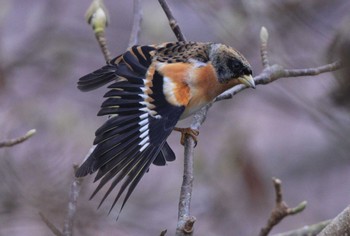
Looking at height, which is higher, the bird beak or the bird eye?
the bird eye

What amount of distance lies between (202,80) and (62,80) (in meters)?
1.76

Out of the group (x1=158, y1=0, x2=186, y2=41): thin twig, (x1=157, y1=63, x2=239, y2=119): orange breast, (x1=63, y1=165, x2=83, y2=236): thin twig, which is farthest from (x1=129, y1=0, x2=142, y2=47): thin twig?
(x1=63, y1=165, x2=83, y2=236): thin twig

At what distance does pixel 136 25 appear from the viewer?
322 cm

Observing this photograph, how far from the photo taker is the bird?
262 centimetres

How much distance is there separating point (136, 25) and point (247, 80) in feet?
1.70

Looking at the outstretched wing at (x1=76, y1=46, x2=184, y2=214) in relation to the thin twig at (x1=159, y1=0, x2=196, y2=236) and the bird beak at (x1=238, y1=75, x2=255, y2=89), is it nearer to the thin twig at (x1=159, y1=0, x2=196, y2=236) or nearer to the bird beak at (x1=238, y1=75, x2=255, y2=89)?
the thin twig at (x1=159, y1=0, x2=196, y2=236)

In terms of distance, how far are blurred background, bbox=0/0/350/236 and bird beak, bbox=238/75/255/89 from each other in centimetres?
18

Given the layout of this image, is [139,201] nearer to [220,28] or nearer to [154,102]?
[220,28]

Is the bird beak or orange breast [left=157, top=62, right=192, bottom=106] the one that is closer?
orange breast [left=157, top=62, right=192, bottom=106]

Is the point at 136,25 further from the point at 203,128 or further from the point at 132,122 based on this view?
the point at 203,128

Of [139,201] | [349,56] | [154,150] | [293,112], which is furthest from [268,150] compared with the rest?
[349,56]

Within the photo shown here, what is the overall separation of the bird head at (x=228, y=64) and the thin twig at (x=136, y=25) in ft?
0.98

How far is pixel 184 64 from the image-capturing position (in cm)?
302

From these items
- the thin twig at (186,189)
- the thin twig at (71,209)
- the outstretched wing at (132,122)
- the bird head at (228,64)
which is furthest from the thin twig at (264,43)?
the thin twig at (71,209)
